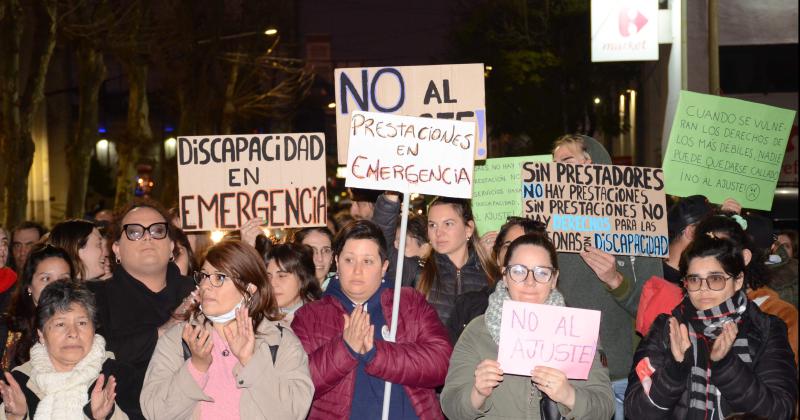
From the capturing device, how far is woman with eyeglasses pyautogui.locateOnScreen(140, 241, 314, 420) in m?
4.80

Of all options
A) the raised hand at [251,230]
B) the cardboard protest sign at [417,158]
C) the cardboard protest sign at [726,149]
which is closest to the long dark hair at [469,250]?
the cardboard protest sign at [417,158]

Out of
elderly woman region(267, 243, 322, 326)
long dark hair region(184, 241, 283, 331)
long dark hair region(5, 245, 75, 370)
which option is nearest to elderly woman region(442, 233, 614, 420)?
long dark hair region(184, 241, 283, 331)

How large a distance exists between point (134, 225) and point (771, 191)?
4857 millimetres

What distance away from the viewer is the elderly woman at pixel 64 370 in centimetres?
503

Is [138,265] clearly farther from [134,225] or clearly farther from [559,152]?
[559,152]

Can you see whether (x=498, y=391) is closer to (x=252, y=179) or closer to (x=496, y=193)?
(x=252, y=179)

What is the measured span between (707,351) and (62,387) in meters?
3.00

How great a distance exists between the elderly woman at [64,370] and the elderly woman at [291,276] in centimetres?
154

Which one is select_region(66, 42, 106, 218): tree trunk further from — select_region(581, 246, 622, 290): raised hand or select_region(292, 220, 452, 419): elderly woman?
select_region(292, 220, 452, 419): elderly woman

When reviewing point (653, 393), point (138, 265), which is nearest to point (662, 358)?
point (653, 393)

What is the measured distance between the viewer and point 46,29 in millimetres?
21375

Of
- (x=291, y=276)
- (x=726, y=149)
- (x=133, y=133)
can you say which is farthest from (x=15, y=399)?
(x=133, y=133)

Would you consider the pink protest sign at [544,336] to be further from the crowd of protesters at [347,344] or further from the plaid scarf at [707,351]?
the plaid scarf at [707,351]

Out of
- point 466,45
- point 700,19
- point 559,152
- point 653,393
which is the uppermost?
point 466,45
